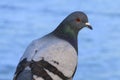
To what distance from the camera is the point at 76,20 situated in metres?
9.58

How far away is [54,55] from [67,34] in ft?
2.65

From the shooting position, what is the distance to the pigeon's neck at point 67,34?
9461 millimetres

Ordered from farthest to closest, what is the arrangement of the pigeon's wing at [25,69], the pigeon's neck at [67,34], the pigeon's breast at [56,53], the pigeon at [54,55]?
1. the pigeon's neck at [67,34]
2. the pigeon's breast at [56,53]
3. the pigeon at [54,55]
4. the pigeon's wing at [25,69]

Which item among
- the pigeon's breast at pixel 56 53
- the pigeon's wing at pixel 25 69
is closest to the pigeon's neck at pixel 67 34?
the pigeon's breast at pixel 56 53

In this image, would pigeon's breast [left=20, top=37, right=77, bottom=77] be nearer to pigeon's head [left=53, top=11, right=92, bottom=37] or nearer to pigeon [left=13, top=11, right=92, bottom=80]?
pigeon [left=13, top=11, right=92, bottom=80]

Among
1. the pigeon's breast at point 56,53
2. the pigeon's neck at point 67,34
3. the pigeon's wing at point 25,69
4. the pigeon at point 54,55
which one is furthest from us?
the pigeon's neck at point 67,34

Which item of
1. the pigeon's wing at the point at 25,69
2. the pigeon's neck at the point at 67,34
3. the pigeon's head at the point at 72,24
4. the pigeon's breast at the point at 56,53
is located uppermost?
the pigeon's head at the point at 72,24

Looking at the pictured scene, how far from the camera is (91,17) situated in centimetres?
2338

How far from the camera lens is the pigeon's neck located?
9.46m

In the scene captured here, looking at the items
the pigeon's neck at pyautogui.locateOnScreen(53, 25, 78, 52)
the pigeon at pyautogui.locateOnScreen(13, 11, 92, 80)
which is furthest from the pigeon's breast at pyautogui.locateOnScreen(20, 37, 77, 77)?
the pigeon's neck at pyautogui.locateOnScreen(53, 25, 78, 52)

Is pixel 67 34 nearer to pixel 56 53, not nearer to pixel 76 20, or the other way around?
pixel 76 20

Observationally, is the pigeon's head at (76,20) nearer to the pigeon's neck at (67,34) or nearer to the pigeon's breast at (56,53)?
the pigeon's neck at (67,34)

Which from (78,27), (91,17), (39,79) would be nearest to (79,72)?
(91,17)

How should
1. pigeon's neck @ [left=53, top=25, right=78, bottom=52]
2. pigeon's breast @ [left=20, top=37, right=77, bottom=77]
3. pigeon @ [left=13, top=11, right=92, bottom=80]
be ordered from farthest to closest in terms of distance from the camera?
pigeon's neck @ [left=53, top=25, right=78, bottom=52], pigeon's breast @ [left=20, top=37, right=77, bottom=77], pigeon @ [left=13, top=11, right=92, bottom=80]
